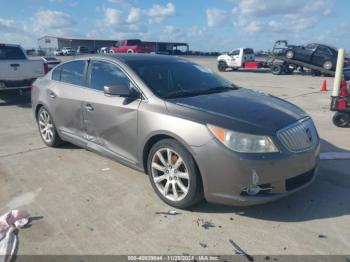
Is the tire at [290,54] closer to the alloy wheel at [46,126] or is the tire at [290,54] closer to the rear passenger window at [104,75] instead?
the alloy wheel at [46,126]

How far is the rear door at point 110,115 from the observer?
13.9ft

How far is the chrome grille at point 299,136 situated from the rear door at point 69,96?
287 cm

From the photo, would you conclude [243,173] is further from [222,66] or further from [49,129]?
[222,66]

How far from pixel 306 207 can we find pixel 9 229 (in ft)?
10.2

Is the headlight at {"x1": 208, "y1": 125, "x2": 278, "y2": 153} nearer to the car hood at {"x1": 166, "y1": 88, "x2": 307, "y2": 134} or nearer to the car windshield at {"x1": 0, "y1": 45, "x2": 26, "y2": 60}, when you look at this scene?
the car hood at {"x1": 166, "y1": 88, "x2": 307, "y2": 134}

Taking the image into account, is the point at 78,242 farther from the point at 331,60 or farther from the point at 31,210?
the point at 331,60

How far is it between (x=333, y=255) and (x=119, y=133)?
2.71m

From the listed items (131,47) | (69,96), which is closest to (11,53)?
(69,96)

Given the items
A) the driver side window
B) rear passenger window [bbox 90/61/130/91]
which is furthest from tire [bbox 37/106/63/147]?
the driver side window

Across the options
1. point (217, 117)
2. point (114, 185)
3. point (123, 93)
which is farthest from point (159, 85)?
point (114, 185)

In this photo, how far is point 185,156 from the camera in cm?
357

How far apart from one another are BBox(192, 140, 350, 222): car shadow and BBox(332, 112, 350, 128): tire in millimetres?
3328

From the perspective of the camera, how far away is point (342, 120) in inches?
291

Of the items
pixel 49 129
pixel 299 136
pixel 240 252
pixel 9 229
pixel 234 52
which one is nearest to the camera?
pixel 240 252
